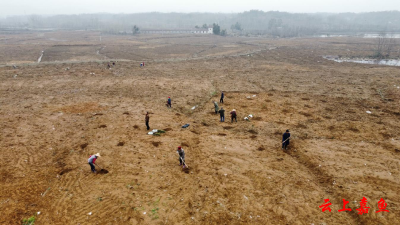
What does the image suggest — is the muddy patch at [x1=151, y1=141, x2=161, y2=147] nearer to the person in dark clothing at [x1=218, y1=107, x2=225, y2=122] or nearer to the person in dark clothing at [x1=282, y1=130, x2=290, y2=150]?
the person in dark clothing at [x1=218, y1=107, x2=225, y2=122]

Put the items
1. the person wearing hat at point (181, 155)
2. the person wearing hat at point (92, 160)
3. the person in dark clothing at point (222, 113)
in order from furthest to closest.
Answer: the person in dark clothing at point (222, 113) < the person wearing hat at point (181, 155) < the person wearing hat at point (92, 160)

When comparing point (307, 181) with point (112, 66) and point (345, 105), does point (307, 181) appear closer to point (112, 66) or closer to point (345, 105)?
point (345, 105)

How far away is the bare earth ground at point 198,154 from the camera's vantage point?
29.3 ft

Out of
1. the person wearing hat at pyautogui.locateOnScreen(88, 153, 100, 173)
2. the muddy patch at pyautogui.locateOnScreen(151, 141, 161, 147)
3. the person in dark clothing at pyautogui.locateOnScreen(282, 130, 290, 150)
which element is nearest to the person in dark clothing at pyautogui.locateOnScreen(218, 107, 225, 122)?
the person in dark clothing at pyautogui.locateOnScreen(282, 130, 290, 150)

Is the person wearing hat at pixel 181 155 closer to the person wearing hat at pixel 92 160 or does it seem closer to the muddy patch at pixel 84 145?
the person wearing hat at pixel 92 160

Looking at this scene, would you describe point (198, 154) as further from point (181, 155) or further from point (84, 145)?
point (84, 145)

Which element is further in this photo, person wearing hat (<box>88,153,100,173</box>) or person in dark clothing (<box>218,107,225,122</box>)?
person in dark clothing (<box>218,107,225,122</box>)

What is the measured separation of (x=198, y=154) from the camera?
1289 centimetres

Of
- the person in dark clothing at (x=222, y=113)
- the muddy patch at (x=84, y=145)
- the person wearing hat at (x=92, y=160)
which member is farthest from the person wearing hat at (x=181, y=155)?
the person in dark clothing at (x=222, y=113)

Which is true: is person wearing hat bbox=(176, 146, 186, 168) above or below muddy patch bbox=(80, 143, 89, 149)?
above

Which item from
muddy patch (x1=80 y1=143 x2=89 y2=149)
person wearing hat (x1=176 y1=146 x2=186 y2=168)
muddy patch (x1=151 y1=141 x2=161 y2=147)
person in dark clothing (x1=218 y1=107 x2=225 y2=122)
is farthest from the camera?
person in dark clothing (x1=218 y1=107 x2=225 y2=122)

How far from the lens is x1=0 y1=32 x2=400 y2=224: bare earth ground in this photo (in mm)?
8938

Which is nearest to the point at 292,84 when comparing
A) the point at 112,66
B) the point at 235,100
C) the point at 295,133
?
the point at 235,100

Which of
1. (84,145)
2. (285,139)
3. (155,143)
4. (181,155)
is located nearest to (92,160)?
(84,145)
